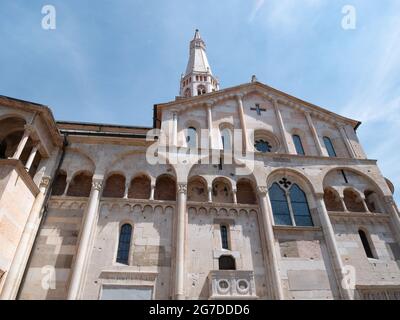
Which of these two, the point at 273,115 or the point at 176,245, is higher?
the point at 273,115

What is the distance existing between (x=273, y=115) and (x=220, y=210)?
352 inches

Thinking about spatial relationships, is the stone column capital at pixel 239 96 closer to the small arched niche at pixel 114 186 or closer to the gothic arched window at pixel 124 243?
the small arched niche at pixel 114 186

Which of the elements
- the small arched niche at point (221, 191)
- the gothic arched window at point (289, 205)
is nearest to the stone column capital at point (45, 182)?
the small arched niche at point (221, 191)

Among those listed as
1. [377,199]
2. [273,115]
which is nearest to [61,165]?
[273,115]

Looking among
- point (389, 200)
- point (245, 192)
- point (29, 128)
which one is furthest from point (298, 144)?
point (29, 128)

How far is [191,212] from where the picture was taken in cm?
1453

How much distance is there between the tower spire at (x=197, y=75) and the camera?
4697cm

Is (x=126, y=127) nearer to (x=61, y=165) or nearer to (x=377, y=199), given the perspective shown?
(x=61, y=165)

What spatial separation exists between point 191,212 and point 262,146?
743cm

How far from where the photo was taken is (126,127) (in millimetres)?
21328

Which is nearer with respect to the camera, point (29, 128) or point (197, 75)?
point (29, 128)

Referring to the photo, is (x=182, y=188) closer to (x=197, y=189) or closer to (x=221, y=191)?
(x=197, y=189)

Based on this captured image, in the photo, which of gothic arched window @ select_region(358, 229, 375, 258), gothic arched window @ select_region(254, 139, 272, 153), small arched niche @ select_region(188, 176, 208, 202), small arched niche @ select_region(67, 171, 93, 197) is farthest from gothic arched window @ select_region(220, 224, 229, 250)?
gothic arched window @ select_region(358, 229, 375, 258)
